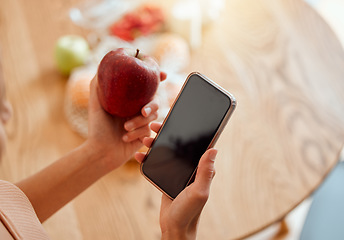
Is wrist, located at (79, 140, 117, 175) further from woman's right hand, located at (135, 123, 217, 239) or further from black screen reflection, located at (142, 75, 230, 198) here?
woman's right hand, located at (135, 123, 217, 239)

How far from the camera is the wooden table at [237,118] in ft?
2.82

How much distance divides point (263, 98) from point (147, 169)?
452 millimetres

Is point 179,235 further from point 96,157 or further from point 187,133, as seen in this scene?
point 96,157

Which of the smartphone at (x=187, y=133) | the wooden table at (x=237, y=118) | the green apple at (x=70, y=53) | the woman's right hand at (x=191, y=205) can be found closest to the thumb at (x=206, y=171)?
the woman's right hand at (x=191, y=205)

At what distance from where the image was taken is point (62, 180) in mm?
786

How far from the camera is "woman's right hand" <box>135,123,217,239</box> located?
1.80ft

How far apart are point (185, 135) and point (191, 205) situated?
0.18 metres

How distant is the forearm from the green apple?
349mm

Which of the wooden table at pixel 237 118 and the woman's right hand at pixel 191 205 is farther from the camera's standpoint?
the wooden table at pixel 237 118

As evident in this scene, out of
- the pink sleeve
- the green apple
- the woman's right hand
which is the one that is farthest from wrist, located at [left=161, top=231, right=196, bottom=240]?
the green apple

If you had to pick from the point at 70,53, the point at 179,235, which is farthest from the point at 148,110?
the point at 70,53

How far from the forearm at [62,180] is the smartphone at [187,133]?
0.46 ft

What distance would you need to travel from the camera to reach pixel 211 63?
1098 mm

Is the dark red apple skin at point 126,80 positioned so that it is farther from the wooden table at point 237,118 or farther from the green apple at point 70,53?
the green apple at point 70,53
